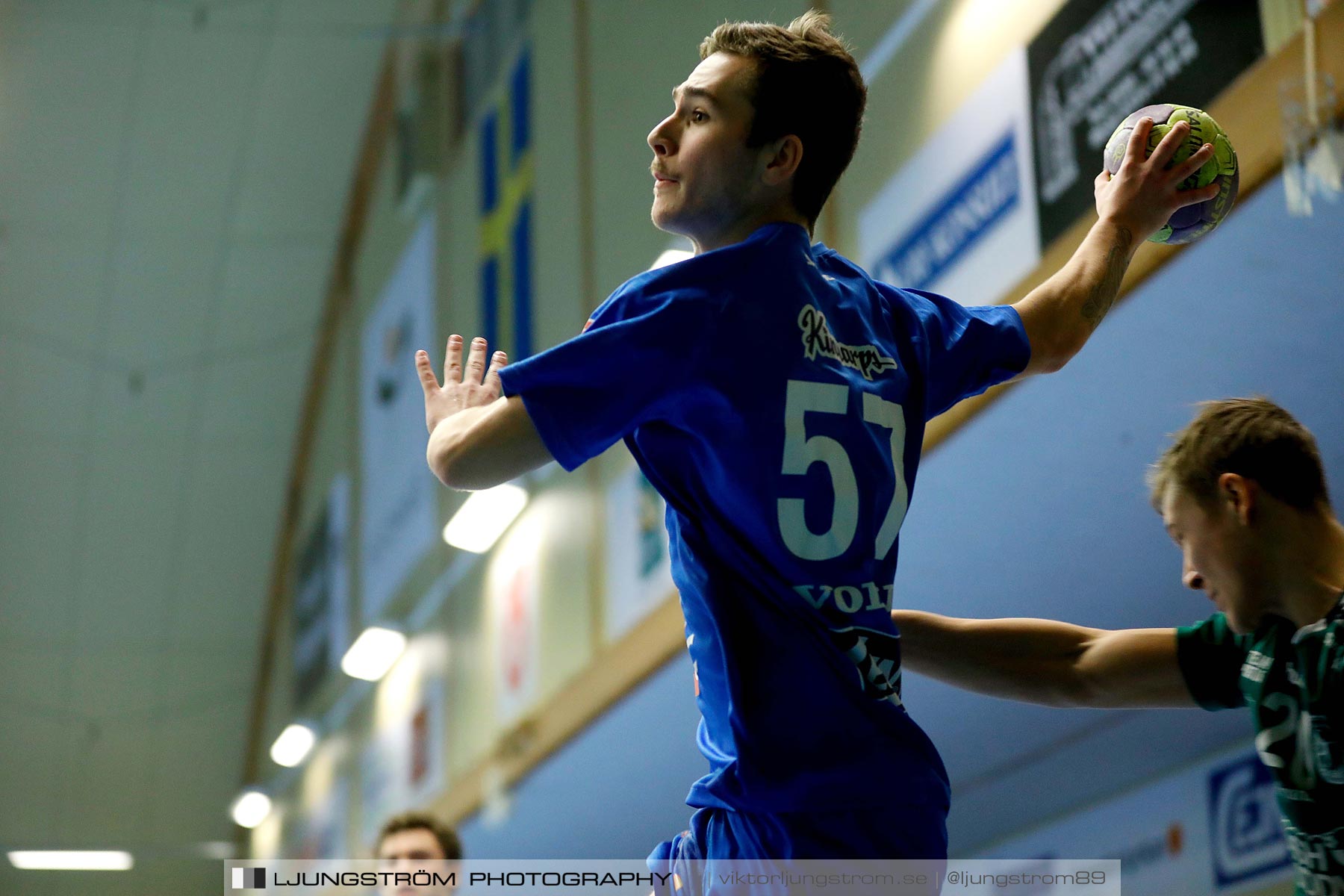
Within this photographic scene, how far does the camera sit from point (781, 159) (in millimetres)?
2062

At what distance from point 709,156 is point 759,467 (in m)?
0.44

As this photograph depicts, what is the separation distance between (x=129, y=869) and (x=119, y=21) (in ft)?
29.1

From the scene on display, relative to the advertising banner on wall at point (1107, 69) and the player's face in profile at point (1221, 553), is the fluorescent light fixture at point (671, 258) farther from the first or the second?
the advertising banner on wall at point (1107, 69)

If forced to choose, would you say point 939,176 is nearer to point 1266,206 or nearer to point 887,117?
point 887,117

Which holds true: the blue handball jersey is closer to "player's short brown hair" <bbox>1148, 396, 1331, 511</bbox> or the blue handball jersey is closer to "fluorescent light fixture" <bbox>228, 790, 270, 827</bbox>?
"player's short brown hair" <bbox>1148, 396, 1331, 511</bbox>

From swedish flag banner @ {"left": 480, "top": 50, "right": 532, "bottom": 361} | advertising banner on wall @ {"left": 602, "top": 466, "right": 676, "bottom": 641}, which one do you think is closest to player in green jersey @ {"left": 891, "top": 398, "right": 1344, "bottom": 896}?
advertising banner on wall @ {"left": 602, "top": 466, "right": 676, "bottom": 641}

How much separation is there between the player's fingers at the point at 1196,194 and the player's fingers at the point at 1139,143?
0.25 feet

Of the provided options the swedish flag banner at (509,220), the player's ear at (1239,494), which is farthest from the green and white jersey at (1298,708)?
the swedish flag banner at (509,220)

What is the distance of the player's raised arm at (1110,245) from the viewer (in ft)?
7.38

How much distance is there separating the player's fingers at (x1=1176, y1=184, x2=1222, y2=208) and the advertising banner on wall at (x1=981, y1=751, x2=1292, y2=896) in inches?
168

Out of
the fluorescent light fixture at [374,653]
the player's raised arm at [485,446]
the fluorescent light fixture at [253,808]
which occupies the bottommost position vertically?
the player's raised arm at [485,446]

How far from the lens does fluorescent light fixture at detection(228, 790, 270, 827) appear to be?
642 inches

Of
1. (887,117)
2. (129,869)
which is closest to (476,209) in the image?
(887,117)

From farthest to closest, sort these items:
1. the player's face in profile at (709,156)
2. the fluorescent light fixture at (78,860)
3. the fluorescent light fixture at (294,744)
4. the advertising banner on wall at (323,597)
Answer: the fluorescent light fixture at (78,860)
the fluorescent light fixture at (294,744)
the advertising banner on wall at (323,597)
the player's face in profile at (709,156)
